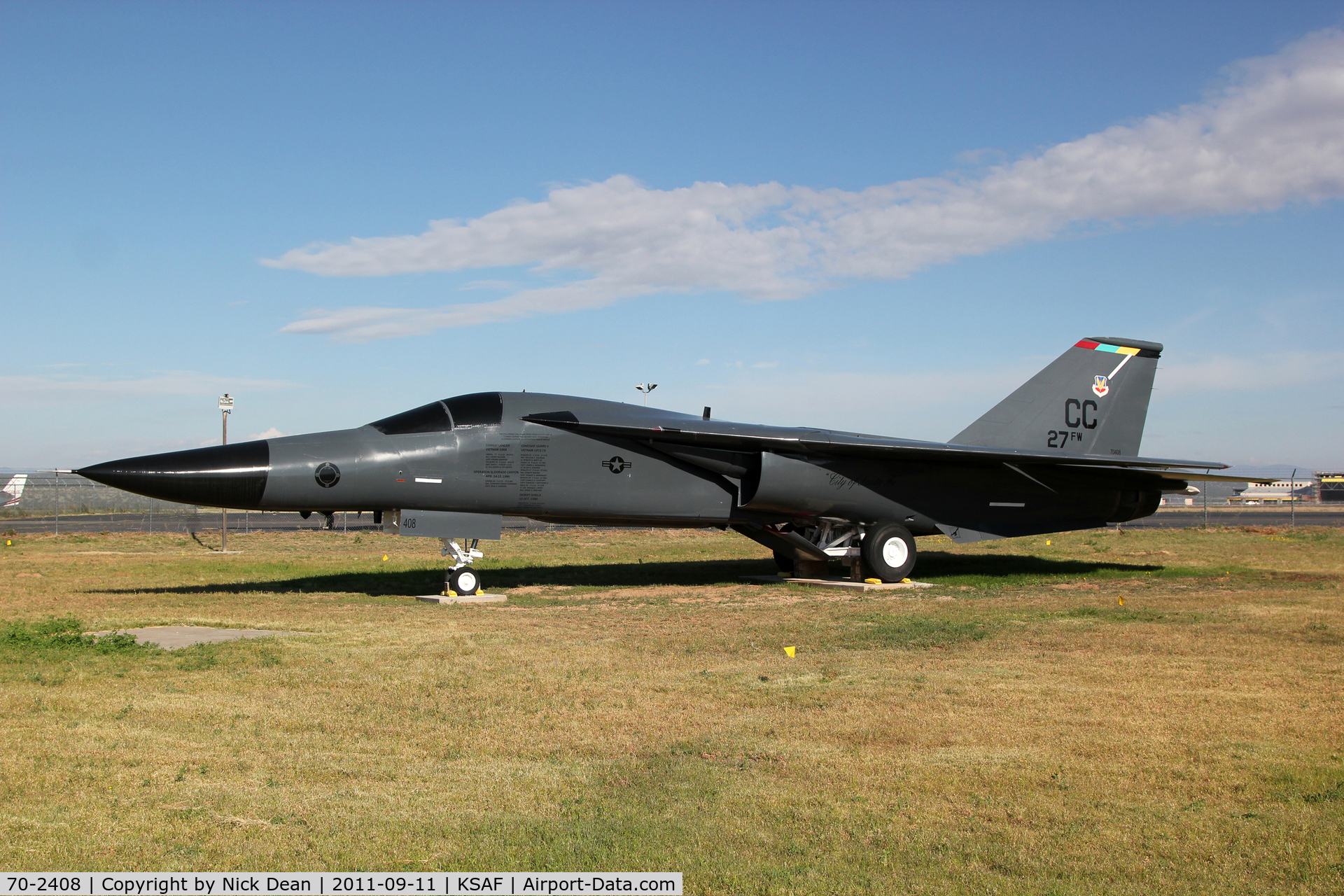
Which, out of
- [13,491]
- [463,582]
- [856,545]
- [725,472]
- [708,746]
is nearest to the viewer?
[708,746]

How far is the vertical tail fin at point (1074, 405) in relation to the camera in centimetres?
1820

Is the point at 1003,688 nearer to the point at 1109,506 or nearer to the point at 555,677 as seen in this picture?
the point at 555,677

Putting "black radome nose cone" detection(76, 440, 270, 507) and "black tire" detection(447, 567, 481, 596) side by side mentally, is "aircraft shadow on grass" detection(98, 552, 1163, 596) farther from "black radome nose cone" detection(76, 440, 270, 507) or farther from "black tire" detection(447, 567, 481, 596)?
"black radome nose cone" detection(76, 440, 270, 507)

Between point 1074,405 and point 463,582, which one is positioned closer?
point 463,582

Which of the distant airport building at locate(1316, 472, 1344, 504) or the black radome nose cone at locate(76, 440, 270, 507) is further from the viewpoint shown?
the distant airport building at locate(1316, 472, 1344, 504)

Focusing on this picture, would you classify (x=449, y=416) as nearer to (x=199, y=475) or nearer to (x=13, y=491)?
(x=199, y=475)

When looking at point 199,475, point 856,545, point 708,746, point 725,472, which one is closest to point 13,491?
point 199,475

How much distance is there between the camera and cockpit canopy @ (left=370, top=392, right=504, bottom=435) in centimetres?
1395

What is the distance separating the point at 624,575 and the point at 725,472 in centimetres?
371

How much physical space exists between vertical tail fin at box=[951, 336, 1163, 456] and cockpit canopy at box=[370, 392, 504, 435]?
8632mm

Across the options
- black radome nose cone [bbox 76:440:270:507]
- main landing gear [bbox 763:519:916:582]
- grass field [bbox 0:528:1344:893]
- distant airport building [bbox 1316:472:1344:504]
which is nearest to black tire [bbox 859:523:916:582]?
main landing gear [bbox 763:519:916:582]

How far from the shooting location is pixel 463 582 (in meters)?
14.2

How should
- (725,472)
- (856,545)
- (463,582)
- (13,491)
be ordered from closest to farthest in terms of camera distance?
(463,582)
(725,472)
(856,545)
(13,491)

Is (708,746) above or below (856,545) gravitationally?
below
